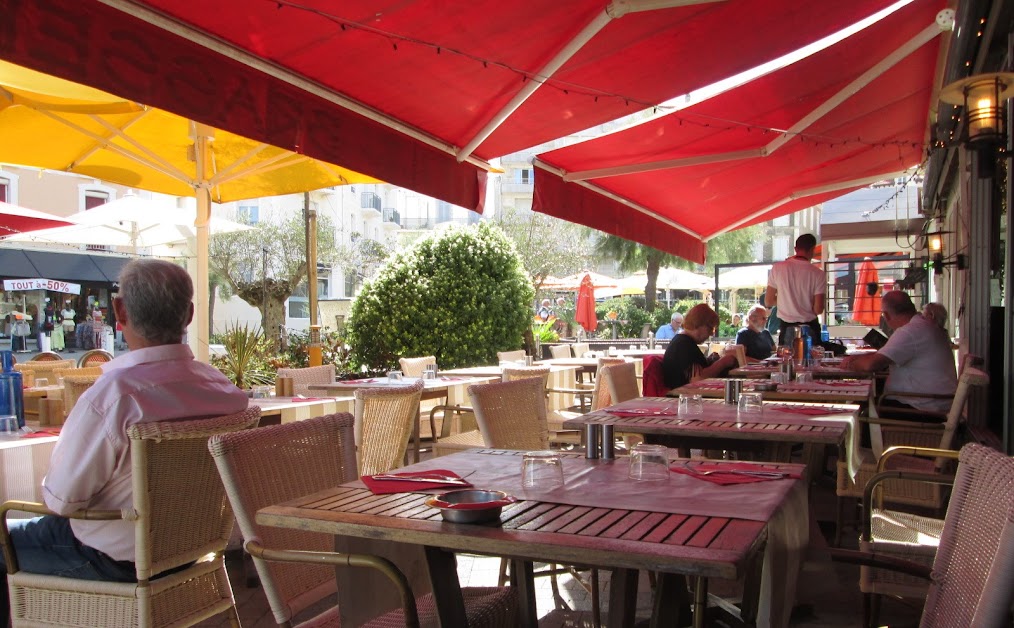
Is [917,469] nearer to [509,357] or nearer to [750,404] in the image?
[750,404]

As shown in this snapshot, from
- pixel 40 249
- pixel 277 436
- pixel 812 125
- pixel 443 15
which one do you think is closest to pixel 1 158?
pixel 443 15

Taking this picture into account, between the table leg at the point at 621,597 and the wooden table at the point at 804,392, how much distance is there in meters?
2.14

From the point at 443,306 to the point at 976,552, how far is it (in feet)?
30.0

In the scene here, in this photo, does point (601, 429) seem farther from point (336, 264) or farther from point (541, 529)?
point (336, 264)

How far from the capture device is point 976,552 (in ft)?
5.19

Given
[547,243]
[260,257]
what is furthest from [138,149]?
[547,243]

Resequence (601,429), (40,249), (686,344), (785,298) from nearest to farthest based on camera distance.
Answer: (601,429) → (686,344) → (785,298) → (40,249)

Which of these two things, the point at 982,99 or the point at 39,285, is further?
the point at 39,285

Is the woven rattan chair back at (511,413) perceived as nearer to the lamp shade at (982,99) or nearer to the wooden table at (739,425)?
the wooden table at (739,425)

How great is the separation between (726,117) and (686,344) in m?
1.66

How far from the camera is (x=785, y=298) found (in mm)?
7055

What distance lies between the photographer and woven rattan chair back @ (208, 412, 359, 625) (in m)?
2.00

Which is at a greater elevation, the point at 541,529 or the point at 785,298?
the point at 785,298

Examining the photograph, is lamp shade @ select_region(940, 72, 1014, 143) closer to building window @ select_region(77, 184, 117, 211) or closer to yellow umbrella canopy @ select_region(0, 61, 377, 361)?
yellow umbrella canopy @ select_region(0, 61, 377, 361)
